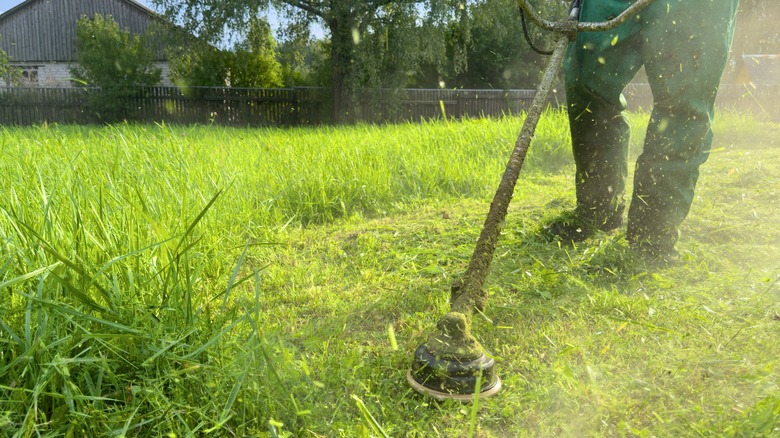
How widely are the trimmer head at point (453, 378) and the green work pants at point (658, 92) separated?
147 centimetres

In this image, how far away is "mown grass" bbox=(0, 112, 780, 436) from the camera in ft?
4.58

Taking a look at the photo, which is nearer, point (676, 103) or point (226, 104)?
point (676, 103)

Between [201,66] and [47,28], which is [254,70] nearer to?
[201,66]

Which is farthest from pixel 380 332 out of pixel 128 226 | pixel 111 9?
pixel 111 9

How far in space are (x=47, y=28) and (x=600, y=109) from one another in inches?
1179

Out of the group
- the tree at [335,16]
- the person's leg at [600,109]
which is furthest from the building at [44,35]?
the person's leg at [600,109]

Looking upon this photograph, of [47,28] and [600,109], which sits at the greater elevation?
[47,28]

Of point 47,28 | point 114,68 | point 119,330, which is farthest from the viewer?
point 47,28

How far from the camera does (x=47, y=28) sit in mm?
26547

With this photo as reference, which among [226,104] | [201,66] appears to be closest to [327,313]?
[226,104]

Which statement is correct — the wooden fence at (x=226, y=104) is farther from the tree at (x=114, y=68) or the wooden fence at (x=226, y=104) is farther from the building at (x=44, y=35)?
the building at (x=44, y=35)

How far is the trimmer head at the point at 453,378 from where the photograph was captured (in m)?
1.64

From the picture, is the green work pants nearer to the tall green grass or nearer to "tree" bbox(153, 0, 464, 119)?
the tall green grass

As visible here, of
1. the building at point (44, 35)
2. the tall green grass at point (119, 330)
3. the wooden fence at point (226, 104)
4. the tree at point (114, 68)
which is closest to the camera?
the tall green grass at point (119, 330)
